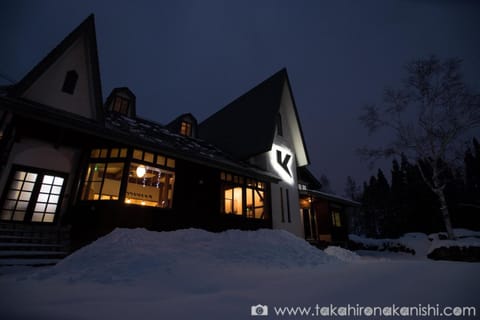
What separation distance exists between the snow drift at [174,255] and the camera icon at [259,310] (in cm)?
230

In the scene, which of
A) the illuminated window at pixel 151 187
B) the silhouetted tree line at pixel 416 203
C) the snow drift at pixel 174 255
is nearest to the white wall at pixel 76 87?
the illuminated window at pixel 151 187

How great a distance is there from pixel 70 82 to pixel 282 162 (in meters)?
11.7

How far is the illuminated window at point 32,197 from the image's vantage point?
22.9ft

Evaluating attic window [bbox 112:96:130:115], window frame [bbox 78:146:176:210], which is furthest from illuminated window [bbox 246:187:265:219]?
attic window [bbox 112:96:130:115]

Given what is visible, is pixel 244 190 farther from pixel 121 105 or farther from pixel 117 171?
pixel 121 105

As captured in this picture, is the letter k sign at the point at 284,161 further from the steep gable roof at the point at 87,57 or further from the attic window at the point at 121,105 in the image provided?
the steep gable roof at the point at 87,57

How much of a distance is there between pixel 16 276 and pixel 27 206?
4087 mm

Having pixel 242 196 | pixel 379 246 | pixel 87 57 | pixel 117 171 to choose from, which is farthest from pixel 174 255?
pixel 379 246

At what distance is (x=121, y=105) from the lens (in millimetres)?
12180

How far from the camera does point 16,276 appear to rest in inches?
165

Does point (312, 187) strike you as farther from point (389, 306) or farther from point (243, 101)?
point (389, 306)

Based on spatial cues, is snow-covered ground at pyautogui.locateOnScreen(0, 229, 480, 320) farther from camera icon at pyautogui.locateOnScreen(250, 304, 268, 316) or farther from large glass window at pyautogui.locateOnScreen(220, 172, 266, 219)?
large glass window at pyautogui.locateOnScreen(220, 172, 266, 219)

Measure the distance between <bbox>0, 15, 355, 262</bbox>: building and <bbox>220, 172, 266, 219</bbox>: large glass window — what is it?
5cm

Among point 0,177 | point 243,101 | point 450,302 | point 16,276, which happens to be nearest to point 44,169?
point 0,177
